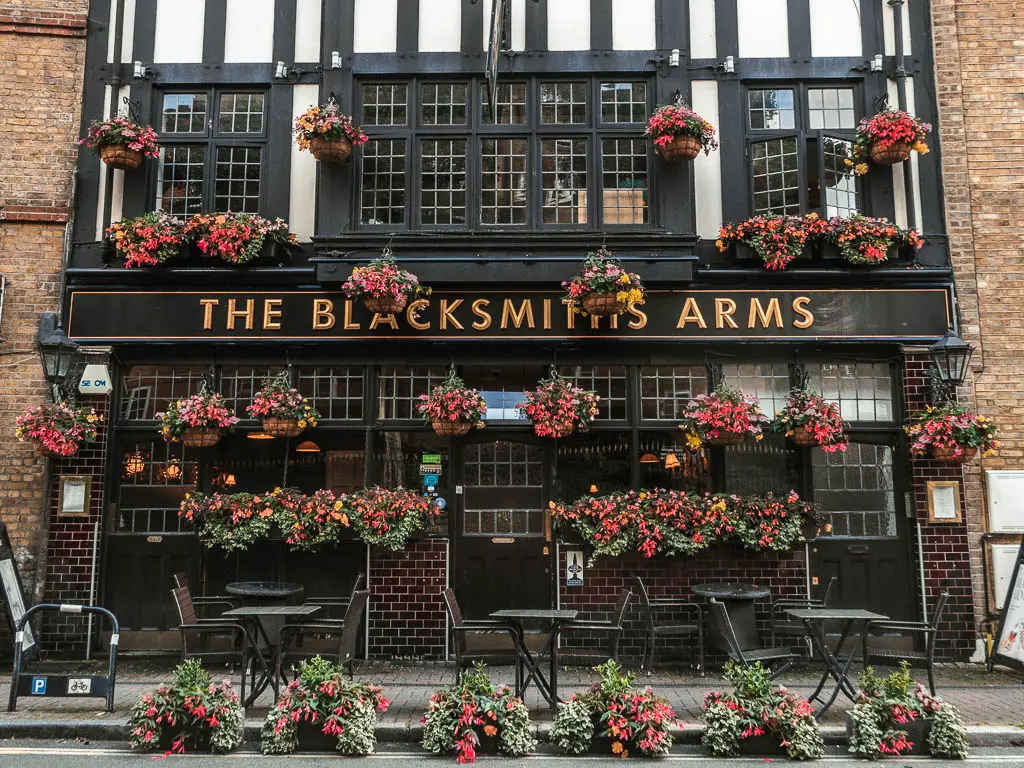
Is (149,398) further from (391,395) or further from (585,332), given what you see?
(585,332)

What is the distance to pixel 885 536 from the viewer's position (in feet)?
36.0

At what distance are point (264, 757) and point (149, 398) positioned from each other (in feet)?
19.1

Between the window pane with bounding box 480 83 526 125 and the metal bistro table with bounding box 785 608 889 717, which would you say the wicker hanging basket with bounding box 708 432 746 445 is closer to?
the metal bistro table with bounding box 785 608 889 717

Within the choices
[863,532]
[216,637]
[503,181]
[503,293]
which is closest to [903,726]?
[863,532]

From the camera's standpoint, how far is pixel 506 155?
11.6 m

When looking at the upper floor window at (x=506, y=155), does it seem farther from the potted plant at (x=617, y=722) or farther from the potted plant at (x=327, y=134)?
the potted plant at (x=617, y=722)

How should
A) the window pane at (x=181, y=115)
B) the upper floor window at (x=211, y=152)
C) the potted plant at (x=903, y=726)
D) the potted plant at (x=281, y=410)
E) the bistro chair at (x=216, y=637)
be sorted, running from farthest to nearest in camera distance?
the window pane at (x=181, y=115), the upper floor window at (x=211, y=152), the potted plant at (x=281, y=410), the bistro chair at (x=216, y=637), the potted plant at (x=903, y=726)

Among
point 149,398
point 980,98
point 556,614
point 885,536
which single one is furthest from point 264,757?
point 980,98

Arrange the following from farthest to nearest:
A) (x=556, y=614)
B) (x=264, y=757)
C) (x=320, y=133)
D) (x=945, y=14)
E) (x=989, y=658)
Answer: (x=945, y=14) → (x=320, y=133) → (x=989, y=658) → (x=556, y=614) → (x=264, y=757)

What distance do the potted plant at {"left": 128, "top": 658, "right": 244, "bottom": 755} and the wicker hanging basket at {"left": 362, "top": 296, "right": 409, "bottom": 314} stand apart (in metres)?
4.74

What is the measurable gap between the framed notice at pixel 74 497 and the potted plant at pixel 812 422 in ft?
28.4

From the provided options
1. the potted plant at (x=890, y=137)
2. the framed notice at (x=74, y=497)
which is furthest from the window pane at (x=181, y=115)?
the potted plant at (x=890, y=137)

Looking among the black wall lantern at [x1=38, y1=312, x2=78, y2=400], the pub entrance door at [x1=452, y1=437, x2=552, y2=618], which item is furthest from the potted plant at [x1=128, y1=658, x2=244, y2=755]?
the black wall lantern at [x1=38, y1=312, x2=78, y2=400]

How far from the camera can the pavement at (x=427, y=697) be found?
7.64 m
